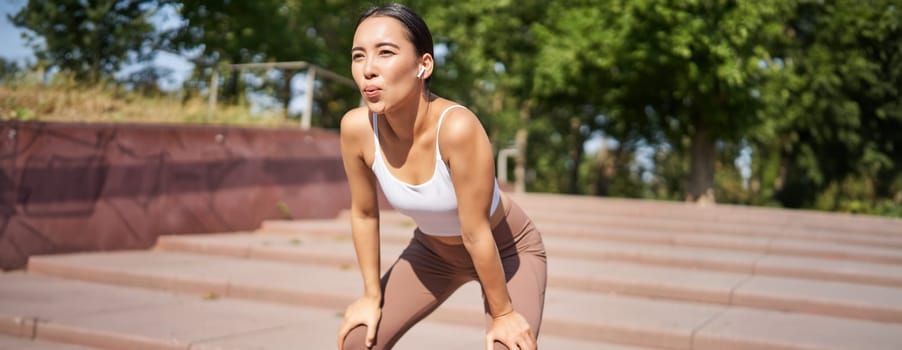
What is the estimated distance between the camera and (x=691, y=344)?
4891 millimetres

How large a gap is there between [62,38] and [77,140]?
2843mm

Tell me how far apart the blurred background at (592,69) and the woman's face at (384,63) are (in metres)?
7.20

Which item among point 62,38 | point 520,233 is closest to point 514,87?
point 62,38

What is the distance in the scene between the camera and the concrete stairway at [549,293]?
16.3 ft

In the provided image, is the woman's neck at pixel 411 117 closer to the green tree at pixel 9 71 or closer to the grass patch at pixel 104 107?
the grass patch at pixel 104 107

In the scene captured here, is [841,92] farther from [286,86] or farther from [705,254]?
[705,254]

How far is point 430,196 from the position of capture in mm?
2416

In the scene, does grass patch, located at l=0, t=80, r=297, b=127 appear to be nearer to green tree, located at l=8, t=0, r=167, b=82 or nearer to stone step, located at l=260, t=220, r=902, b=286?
green tree, located at l=8, t=0, r=167, b=82

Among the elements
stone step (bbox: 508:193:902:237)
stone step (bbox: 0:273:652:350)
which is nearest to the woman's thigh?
stone step (bbox: 0:273:652:350)

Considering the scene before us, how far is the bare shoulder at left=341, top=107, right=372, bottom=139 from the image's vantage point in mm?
2492

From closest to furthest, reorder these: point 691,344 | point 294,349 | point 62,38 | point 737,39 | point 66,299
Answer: point 294,349, point 691,344, point 66,299, point 62,38, point 737,39

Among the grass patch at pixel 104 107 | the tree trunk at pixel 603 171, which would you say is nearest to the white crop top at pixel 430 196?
the grass patch at pixel 104 107

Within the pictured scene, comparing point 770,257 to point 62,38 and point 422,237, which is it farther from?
point 62,38

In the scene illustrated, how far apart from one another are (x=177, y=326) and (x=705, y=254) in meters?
4.91
